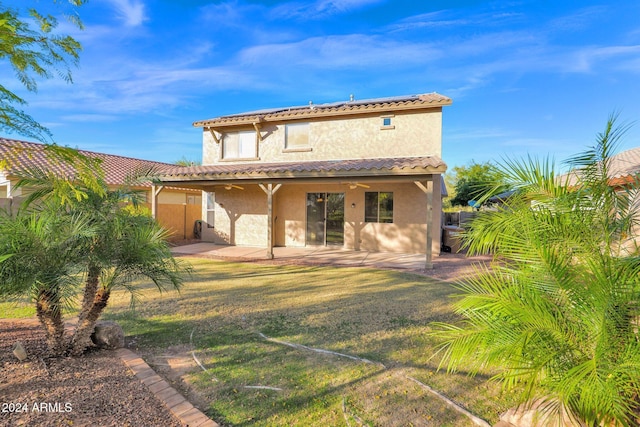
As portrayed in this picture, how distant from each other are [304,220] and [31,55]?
1048cm

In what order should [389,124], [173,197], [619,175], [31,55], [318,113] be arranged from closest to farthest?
[31,55]
[619,175]
[389,124]
[318,113]
[173,197]

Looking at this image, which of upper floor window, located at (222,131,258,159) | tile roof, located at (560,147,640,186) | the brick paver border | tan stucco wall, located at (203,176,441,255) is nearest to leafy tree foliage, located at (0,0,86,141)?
the brick paver border

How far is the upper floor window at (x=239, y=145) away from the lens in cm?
1410

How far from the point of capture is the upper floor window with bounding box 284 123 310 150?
13.4 metres

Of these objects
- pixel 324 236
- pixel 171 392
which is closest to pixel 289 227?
pixel 324 236

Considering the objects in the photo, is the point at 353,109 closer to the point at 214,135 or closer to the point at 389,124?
the point at 389,124

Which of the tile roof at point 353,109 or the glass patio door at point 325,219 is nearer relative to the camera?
the tile roof at point 353,109

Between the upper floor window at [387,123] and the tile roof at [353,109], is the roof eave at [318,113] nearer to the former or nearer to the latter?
the tile roof at [353,109]

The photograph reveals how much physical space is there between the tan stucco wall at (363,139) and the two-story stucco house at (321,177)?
0.04 meters

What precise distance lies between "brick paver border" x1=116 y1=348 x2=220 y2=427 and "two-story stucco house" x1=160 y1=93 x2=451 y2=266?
751cm

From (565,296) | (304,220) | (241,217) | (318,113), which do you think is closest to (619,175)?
(565,296)

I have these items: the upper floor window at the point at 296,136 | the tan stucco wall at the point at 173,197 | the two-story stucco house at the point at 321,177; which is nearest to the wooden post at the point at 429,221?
the two-story stucco house at the point at 321,177

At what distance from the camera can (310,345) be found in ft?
13.8

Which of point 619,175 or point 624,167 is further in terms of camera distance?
point 624,167
